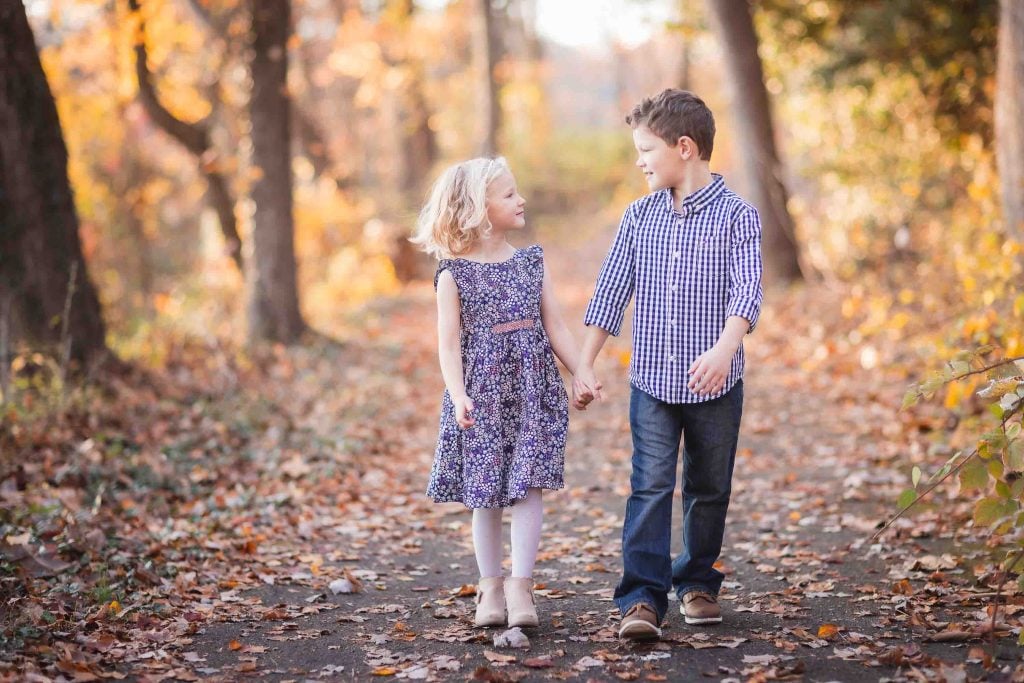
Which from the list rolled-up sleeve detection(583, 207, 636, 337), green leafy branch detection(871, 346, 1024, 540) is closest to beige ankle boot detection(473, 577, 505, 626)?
rolled-up sleeve detection(583, 207, 636, 337)

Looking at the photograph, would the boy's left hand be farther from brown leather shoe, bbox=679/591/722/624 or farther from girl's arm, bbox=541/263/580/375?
brown leather shoe, bbox=679/591/722/624

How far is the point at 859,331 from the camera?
9922 mm

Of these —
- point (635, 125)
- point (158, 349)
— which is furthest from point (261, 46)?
point (635, 125)

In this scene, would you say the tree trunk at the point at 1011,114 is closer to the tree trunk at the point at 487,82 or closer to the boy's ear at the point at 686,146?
the boy's ear at the point at 686,146

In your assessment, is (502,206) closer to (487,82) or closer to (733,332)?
(733,332)

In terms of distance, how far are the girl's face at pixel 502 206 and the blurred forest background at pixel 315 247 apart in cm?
160

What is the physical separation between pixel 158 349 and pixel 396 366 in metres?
2.50

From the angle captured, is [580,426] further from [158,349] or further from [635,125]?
[635,125]

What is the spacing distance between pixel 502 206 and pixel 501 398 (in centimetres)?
75

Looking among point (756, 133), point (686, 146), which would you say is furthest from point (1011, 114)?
point (756, 133)

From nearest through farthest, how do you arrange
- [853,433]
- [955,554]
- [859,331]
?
[955,554] < [853,433] < [859,331]

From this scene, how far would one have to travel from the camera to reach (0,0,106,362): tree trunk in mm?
7254

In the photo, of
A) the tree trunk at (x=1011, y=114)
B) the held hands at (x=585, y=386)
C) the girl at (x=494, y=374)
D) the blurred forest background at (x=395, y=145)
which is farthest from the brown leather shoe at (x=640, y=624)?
the tree trunk at (x=1011, y=114)

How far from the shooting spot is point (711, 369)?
3.68 meters
